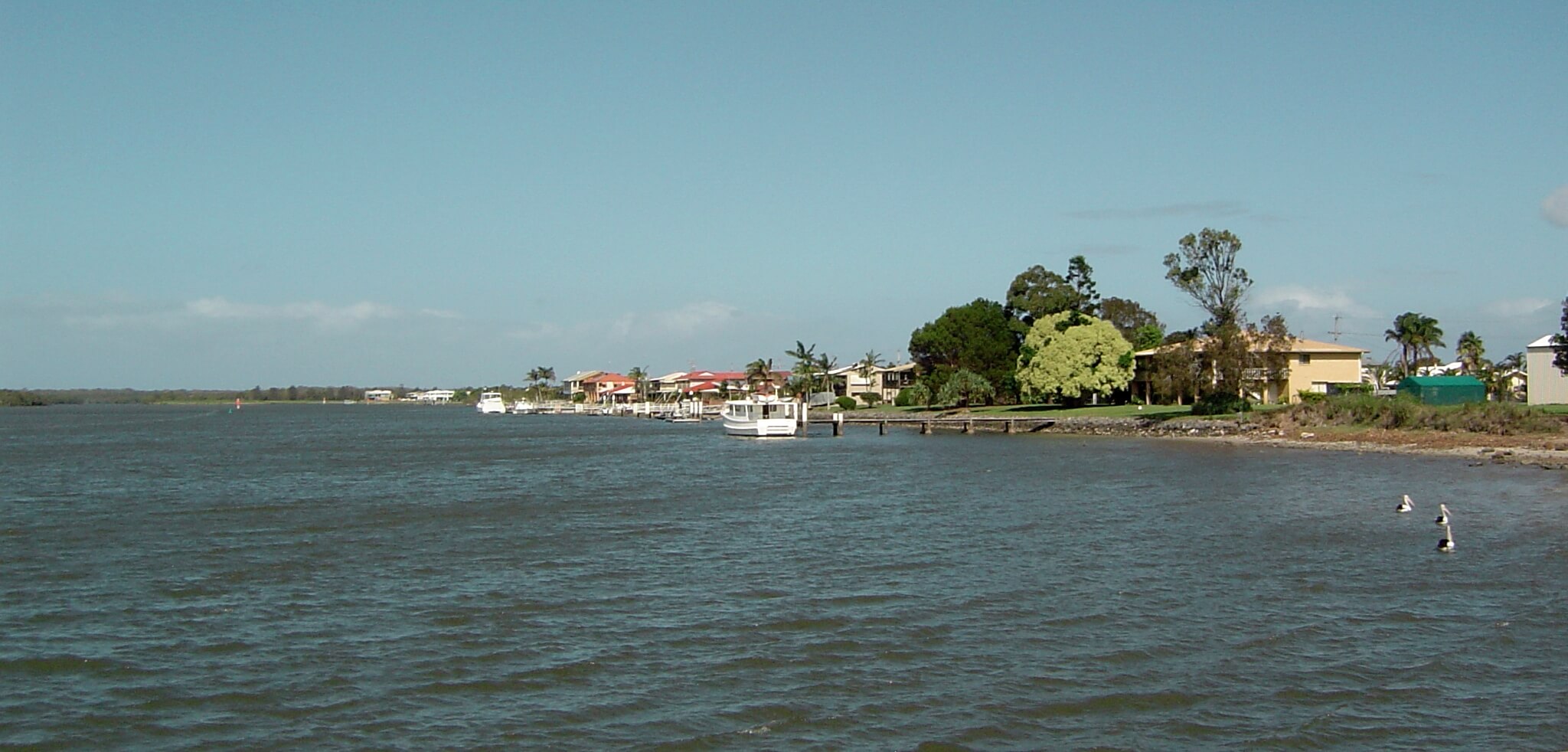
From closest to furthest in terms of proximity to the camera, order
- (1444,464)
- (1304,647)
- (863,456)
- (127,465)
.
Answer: (1304,647)
(1444,464)
(127,465)
(863,456)

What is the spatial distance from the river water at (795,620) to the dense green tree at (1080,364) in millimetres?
49396

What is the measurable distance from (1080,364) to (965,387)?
15157 millimetres

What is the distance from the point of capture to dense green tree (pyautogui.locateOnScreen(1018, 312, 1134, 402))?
295 ft

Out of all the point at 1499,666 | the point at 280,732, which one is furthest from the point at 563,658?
the point at 1499,666

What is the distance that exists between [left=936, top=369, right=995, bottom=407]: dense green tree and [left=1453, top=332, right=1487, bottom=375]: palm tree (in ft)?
122

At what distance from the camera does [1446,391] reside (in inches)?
2758

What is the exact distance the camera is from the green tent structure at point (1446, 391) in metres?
69.5

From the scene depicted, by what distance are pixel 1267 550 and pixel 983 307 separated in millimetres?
87171

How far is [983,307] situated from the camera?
112062mm

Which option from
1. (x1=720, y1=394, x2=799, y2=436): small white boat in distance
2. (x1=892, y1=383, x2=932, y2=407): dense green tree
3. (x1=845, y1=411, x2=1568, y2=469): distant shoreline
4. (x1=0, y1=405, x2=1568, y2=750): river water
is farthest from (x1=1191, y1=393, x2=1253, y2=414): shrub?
(x1=892, y1=383, x2=932, y2=407): dense green tree

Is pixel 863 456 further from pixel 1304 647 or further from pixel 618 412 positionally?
pixel 618 412

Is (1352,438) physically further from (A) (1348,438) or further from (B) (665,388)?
(B) (665,388)

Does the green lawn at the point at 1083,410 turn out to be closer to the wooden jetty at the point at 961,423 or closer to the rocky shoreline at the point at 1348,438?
the rocky shoreline at the point at 1348,438

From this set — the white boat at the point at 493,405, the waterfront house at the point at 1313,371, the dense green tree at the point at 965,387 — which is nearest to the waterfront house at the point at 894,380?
the dense green tree at the point at 965,387
